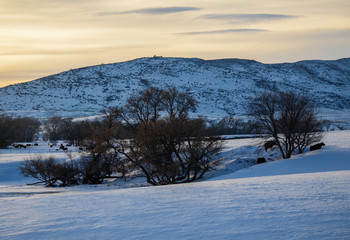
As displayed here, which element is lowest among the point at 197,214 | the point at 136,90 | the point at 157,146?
the point at 197,214

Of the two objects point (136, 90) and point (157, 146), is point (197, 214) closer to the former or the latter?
point (157, 146)

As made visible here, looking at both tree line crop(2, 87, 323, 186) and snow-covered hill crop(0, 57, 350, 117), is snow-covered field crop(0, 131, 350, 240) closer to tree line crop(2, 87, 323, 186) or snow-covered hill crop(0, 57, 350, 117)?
tree line crop(2, 87, 323, 186)

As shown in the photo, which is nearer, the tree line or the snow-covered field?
the snow-covered field

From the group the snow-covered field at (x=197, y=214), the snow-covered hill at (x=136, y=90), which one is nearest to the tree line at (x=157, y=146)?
the snow-covered field at (x=197, y=214)

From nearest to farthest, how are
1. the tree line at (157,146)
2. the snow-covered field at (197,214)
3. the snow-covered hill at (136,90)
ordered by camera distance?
the snow-covered field at (197,214) < the tree line at (157,146) < the snow-covered hill at (136,90)

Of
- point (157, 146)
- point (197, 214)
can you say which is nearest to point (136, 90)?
point (157, 146)

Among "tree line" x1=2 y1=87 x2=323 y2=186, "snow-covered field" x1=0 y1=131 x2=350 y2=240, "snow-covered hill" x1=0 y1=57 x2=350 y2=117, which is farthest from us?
"snow-covered hill" x1=0 y1=57 x2=350 y2=117

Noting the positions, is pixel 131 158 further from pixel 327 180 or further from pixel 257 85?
pixel 257 85

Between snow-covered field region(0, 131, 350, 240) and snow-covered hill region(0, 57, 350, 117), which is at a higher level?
snow-covered hill region(0, 57, 350, 117)

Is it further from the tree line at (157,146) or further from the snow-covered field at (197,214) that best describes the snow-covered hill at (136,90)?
the snow-covered field at (197,214)

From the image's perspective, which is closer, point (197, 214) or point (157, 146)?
point (197, 214)

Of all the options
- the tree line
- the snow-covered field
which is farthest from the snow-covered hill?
the snow-covered field

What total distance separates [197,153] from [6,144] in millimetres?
44957

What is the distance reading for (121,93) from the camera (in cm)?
16525
